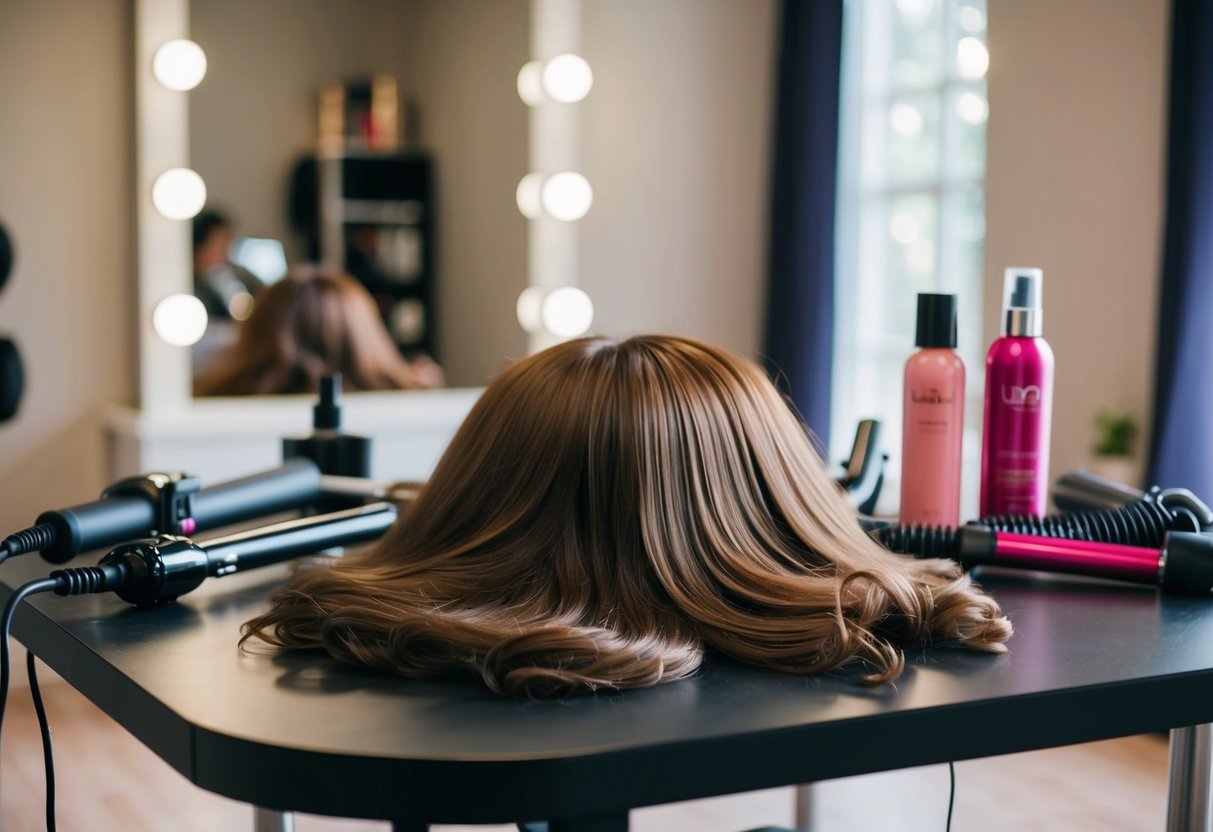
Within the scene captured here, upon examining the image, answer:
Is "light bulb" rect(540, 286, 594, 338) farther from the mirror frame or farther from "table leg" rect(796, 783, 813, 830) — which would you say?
"table leg" rect(796, 783, 813, 830)

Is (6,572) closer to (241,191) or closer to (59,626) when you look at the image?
(59,626)

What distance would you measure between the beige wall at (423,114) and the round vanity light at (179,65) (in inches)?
0.9

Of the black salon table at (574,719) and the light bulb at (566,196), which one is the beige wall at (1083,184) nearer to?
the light bulb at (566,196)

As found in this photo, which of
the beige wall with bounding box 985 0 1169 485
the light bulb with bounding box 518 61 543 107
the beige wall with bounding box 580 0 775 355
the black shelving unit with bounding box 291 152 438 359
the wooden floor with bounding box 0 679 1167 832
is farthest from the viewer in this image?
the beige wall with bounding box 580 0 775 355

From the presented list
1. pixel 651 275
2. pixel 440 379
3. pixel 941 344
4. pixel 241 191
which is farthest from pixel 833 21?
pixel 941 344

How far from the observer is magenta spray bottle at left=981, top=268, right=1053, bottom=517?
1.11 metres

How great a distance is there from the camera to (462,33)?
3.01 meters

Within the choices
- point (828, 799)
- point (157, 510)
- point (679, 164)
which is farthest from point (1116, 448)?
point (157, 510)

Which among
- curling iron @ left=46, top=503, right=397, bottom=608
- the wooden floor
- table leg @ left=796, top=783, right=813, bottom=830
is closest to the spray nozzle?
curling iron @ left=46, top=503, right=397, bottom=608

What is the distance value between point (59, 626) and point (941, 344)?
2.50 feet

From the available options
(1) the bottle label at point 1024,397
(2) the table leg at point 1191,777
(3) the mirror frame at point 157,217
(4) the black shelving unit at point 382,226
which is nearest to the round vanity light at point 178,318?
(3) the mirror frame at point 157,217

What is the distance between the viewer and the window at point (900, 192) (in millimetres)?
3162

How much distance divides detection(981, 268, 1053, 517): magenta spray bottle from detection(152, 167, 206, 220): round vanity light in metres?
2.05

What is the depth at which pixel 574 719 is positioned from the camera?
596 mm
